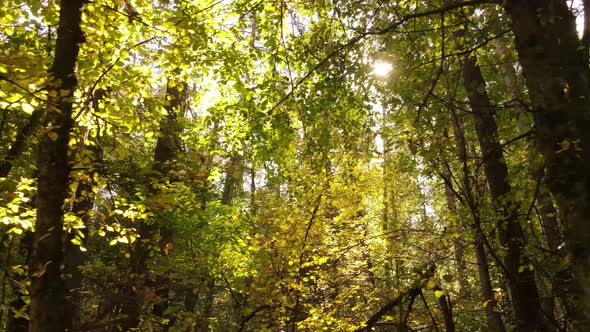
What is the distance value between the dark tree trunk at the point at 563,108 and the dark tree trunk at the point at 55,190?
3.39 meters

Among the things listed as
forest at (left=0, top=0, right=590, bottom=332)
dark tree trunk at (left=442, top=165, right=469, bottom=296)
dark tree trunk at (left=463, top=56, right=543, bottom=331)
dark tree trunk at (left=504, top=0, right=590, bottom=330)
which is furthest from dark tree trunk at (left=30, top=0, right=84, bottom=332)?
dark tree trunk at (left=463, top=56, right=543, bottom=331)

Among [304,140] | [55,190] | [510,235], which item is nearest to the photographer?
[55,190]

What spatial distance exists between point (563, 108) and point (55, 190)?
3.97 metres

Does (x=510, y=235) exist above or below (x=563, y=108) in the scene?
below

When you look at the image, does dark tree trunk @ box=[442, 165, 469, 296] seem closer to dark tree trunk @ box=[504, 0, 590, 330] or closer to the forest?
the forest

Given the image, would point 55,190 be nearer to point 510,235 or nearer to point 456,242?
point 510,235

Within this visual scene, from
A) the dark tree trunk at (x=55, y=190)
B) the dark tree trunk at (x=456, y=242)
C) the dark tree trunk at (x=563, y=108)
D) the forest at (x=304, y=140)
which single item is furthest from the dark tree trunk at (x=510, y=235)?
the dark tree trunk at (x=55, y=190)

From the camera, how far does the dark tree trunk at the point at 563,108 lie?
2270mm

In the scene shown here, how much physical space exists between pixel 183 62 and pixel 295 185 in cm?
358

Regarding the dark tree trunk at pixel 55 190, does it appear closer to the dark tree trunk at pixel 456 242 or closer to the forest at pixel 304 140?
the forest at pixel 304 140

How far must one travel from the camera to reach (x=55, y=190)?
3.62 m

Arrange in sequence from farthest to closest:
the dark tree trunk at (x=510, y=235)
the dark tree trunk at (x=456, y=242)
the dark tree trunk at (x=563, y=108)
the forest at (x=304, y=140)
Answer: the dark tree trunk at (x=456, y=242)
the dark tree trunk at (x=510, y=235)
the forest at (x=304, y=140)
the dark tree trunk at (x=563, y=108)

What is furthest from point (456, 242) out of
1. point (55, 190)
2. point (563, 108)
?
point (55, 190)

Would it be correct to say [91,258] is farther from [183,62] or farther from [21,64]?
[21,64]
